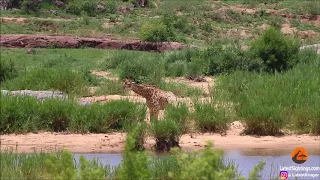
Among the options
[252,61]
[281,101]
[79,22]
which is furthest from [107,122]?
[79,22]

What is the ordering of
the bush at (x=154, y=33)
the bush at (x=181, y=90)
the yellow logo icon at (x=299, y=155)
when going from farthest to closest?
the bush at (x=154, y=33) < the bush at (x=181, y=90) < the yellow logo icon at (x=299, y=155)

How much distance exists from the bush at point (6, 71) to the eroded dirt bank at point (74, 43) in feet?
27.4

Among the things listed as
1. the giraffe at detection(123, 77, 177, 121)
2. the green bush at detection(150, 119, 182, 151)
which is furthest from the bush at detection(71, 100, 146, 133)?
the green bush at detection(150, 119, 182, 151)

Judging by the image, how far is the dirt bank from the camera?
1057 centimetres

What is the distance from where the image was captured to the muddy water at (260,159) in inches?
347

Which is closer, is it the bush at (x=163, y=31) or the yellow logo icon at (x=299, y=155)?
the yellow logo icon at (x=299, y=155)

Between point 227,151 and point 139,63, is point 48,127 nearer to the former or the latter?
point 227,151

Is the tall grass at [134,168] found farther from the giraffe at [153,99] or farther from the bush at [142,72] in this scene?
the bush at [142,72]

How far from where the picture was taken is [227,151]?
10.4m

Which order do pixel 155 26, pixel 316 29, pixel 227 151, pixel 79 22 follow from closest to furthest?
pixel 227 151 → pixel 155 26 → pixel 79 22 → pixel 316 29

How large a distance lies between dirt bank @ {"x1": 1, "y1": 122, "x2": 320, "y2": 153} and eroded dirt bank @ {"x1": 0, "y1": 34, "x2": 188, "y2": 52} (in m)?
13.7

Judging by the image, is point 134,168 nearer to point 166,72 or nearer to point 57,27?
point 166,72

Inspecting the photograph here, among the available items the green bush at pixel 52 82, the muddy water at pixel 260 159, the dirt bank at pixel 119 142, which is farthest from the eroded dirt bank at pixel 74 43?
the muddy water at pixel 260 159

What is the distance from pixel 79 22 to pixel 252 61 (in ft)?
47.8
